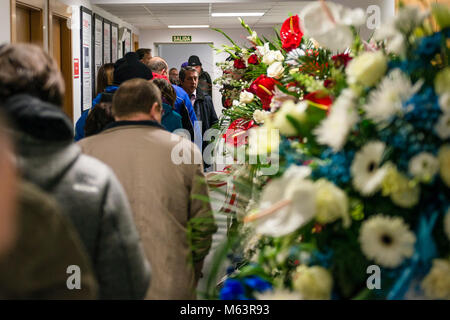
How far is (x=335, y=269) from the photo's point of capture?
96 centimetres

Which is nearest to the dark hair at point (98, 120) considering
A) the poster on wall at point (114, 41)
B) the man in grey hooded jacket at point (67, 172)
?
the man in grey hooded jacket at point (67, 172)

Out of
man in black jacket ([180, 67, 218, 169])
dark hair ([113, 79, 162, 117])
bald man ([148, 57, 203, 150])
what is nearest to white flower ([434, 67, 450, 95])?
dark hair ([113, 79, 162, 117])

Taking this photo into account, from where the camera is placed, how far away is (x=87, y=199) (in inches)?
41.1

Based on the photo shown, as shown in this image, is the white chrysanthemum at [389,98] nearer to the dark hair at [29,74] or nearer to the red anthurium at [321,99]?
the red anthurium at [321,99]

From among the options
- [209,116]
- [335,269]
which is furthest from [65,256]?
[209,116]

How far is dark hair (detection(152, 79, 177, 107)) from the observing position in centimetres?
382

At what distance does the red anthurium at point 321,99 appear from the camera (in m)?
1.06

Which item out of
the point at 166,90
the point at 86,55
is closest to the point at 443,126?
the point at 166,90

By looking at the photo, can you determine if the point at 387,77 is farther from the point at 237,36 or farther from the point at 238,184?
the point at 237,36

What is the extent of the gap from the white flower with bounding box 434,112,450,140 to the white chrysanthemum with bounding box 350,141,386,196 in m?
0.09

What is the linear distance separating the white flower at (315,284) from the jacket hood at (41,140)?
45 centimetres

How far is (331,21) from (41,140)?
567mm

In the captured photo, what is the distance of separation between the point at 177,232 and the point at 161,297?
0.75 feet

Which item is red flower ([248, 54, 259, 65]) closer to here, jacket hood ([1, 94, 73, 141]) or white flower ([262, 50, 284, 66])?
white flower ([262, 50, 284, 66])
